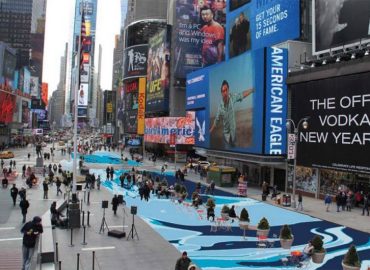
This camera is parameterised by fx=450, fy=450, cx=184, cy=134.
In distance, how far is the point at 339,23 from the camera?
40250 mm

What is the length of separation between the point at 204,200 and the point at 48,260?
22.9 m

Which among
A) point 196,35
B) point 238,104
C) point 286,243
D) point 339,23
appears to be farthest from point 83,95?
point 196,35

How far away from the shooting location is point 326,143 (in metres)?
38.2

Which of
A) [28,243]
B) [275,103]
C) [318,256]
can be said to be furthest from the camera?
[275,103]

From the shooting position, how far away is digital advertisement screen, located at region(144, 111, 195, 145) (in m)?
77.8

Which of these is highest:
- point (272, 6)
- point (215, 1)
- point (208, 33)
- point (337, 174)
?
point (215, 1)

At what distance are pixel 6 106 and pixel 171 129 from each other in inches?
2150

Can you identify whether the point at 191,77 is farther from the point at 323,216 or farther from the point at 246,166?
the point at 323,216

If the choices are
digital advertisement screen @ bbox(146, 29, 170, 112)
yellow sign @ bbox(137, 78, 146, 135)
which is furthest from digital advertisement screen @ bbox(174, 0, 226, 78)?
yellow sign @ bbox(137, 78, 146, 135)

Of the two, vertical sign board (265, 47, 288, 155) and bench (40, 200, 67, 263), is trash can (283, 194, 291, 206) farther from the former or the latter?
bench (40, 200, 67, 263)

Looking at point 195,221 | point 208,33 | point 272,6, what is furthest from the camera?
Result: point 208,33

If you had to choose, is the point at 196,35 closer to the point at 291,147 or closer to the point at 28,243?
the point at 291,147

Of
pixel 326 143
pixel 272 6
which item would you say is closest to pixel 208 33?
pixel 272 6

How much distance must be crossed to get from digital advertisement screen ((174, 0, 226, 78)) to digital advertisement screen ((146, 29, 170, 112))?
4377 mm
